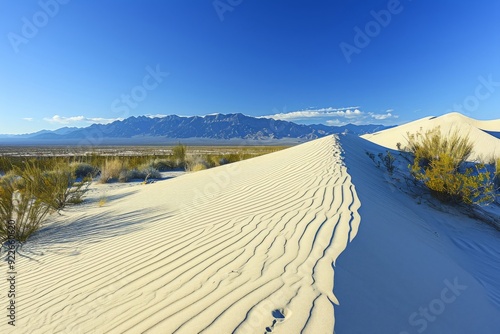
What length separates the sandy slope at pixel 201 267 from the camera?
1.70m

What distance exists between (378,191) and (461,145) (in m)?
3.92

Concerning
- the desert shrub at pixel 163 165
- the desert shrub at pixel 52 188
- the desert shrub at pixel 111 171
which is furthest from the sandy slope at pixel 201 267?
the desert shrub at pixel 163 165

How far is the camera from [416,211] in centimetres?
475

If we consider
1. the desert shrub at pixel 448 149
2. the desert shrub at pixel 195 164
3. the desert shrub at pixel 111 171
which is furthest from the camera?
the desert shrub at pixel 195 164

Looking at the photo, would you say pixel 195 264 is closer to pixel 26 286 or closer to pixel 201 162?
pixel 26 286

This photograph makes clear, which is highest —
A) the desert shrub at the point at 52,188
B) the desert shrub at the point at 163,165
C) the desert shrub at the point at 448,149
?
the desert shrub at the point at 448,149

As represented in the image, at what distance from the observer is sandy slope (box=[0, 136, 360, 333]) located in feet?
5.57
